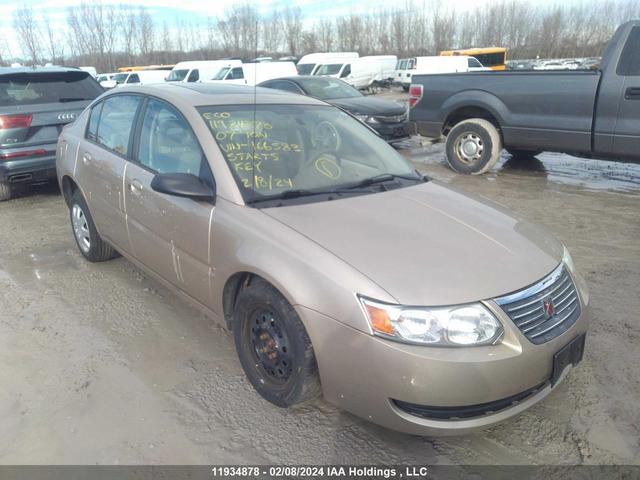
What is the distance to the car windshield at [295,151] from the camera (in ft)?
9.86

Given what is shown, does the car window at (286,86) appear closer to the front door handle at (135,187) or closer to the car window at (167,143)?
the car window at (167,143)

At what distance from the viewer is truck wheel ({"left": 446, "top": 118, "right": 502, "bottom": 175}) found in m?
7.47

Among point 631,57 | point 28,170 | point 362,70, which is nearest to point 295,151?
point 28,170

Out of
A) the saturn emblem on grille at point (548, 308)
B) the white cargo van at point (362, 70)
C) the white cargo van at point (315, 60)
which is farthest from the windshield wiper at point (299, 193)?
the white cargo van at point (315, 60)

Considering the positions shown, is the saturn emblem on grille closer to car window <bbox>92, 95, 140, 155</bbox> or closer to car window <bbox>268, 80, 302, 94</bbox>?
car window <bbox>92, 95, 140, 155</bbox>

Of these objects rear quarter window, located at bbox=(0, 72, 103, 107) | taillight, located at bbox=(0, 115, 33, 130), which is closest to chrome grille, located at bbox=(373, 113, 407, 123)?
rear quarter window, located at bbox=(0, 72, 103, 107)

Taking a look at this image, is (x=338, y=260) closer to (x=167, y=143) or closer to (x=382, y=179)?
(x=382, y=179)

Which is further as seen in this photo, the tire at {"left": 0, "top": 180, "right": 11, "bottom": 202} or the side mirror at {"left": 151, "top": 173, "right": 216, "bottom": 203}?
the tire at {"left": 0, "top": 180, "right": 11, "bottom": 202}

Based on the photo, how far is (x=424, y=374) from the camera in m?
2.12

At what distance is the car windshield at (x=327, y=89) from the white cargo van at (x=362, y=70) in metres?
19.3

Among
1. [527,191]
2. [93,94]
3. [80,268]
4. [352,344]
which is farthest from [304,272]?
[93,94]

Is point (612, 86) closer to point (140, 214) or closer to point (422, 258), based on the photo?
point (422, 258)

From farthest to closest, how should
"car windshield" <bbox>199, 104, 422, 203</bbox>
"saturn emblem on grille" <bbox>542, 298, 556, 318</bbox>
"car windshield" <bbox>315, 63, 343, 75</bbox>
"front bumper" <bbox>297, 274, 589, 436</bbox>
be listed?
1. "car windshield" <bbox>315, 63, 343, 75</bbox>
2. "car windshield" <bbox>199, 104, 422, 203</bbox>
3. "saturn emblem on grille" <bbox>542, 298, 556, 318</bbox>
4. "front bumper" <bbox>297, 274, 589, 436</bbox>

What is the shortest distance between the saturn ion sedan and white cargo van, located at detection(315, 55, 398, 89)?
2749 cm
